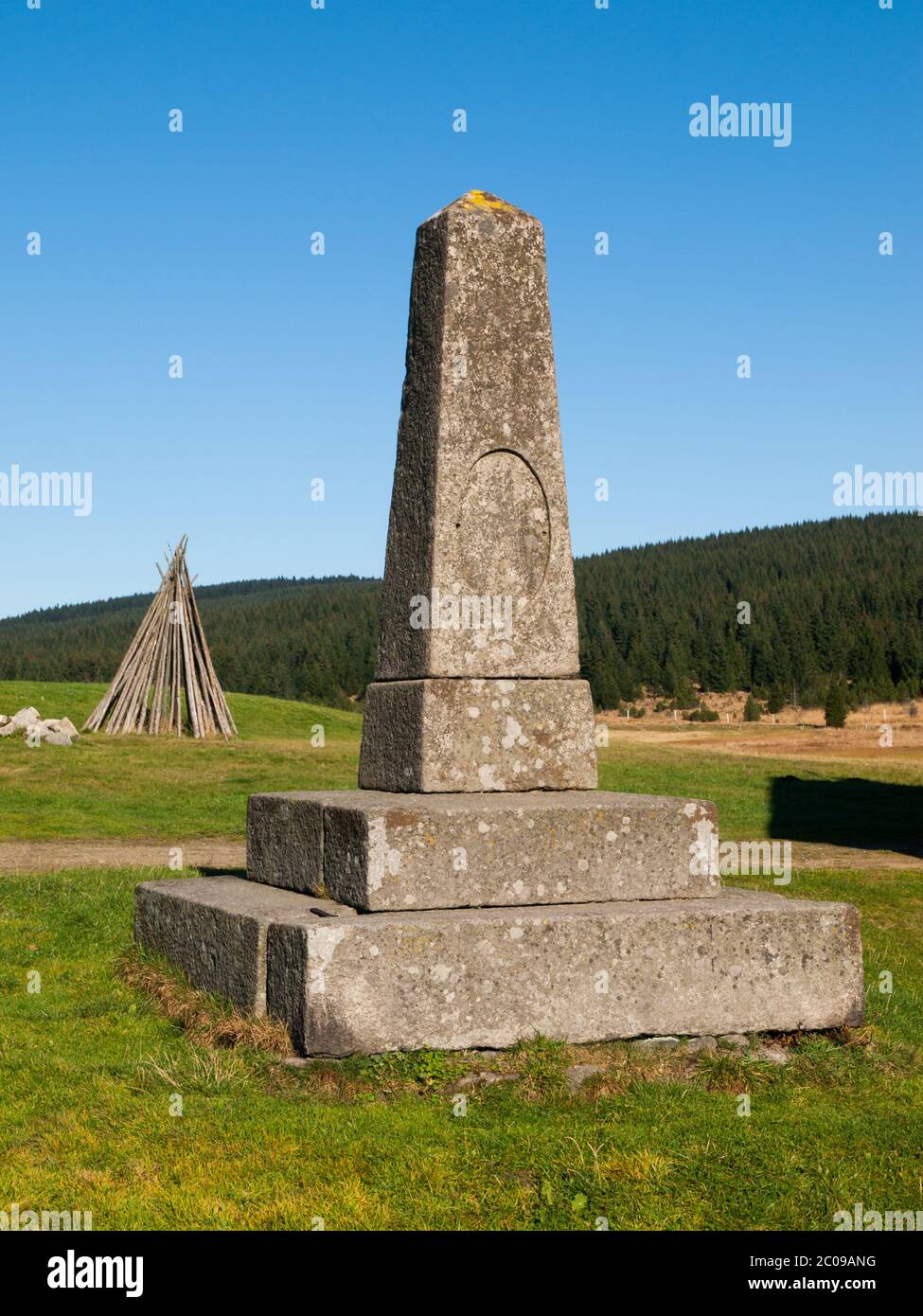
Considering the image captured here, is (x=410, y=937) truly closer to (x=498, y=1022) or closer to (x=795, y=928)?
(x=498, y=1022)

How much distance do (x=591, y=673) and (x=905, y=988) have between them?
72200mm

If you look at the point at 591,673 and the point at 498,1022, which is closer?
A: the point at 498,1022

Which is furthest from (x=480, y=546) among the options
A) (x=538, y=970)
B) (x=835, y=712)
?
(x=835, y=712)

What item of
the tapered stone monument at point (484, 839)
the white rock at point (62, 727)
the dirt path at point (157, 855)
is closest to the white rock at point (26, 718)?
the white rock at point (62, 727)

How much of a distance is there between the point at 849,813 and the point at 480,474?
611 inches

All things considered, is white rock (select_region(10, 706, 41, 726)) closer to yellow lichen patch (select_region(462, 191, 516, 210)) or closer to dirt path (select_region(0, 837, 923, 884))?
dirt path (select_region(0, 837, 923, 884))

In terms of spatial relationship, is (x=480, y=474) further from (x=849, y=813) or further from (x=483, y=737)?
(x=849, y=813)

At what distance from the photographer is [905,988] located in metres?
7.63

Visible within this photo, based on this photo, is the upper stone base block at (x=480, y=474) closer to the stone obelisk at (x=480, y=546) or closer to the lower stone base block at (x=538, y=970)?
the stone obelisk at (x=480, y=546)

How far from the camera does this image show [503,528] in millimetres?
6453

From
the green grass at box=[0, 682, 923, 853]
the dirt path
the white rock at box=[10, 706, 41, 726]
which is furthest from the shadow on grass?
the white rock at box=[10, 706, 41, 726]

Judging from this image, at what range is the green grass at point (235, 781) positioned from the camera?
16969 millimetres

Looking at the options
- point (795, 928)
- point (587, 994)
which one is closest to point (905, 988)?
point (795, 928)
